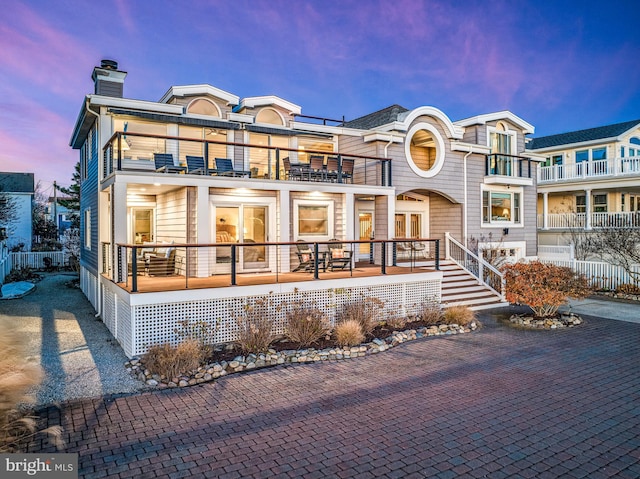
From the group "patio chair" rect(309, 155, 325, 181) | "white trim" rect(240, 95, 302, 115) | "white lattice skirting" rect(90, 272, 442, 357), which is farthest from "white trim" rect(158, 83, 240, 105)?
"white lattice skirting" rect(90, 272, 442, 357)

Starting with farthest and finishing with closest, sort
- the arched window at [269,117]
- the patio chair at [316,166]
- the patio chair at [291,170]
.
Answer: the arched window at [269,117]
the patio chair at [316,166]
the patio chair at [291,170]

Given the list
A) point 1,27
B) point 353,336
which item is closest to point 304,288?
point 353,336

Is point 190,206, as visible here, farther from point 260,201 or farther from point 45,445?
point 45,445

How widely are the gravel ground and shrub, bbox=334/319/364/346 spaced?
4.26m

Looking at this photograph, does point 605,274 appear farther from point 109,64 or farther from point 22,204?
point 22,204

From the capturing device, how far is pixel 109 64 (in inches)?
559

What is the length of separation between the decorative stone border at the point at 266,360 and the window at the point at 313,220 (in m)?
4.89

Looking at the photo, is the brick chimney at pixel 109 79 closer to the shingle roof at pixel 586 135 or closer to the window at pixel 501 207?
the window at pixel 501 207

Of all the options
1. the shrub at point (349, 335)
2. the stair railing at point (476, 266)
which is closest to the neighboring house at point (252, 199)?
the stair railing at point (476, 266)

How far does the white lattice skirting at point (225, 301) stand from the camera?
861cm

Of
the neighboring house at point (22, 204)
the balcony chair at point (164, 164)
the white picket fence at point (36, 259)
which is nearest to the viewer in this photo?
the balcony chair at point (164, 164)

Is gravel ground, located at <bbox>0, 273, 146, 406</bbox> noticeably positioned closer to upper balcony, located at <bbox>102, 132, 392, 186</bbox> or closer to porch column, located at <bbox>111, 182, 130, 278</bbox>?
porch column, located at <bbox>111, 182, 130, 278</bbox>

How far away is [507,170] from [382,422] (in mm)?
17157

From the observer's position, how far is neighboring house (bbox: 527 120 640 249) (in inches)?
917
